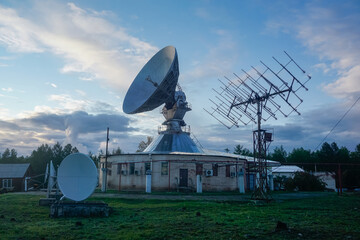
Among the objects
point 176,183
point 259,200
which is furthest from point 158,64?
point 259,200

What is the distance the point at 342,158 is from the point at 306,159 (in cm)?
1178

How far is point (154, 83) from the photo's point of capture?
1374 inches

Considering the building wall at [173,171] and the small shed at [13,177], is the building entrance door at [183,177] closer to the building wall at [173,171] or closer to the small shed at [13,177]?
the building wall at [173,171]

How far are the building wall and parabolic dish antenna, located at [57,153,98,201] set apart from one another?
59.2 feet

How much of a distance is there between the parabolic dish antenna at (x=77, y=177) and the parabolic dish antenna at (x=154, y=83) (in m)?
17.8

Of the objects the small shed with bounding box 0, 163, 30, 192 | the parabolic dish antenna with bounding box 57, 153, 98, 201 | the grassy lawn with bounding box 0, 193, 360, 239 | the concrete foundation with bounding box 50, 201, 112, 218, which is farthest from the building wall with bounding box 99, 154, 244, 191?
the small shed with bounding box 0, 163, 30, 192

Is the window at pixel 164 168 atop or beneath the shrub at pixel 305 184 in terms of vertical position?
atop

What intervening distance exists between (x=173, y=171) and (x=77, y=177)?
20.2m

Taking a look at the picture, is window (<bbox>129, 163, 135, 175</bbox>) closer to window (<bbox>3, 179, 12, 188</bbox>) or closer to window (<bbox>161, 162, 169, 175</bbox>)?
window (<bbox>161, 162, 169, 175</bbox>)

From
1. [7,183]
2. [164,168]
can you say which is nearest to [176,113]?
[164,168]

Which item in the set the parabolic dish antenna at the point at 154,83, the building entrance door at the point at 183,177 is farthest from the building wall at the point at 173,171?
the parabolic dish antenna at the point at 154,83

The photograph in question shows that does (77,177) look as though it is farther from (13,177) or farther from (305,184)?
(13,177)

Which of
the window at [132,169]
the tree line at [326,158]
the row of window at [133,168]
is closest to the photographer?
the row of window at [133,168]

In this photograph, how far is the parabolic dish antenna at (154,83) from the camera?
34897mm
